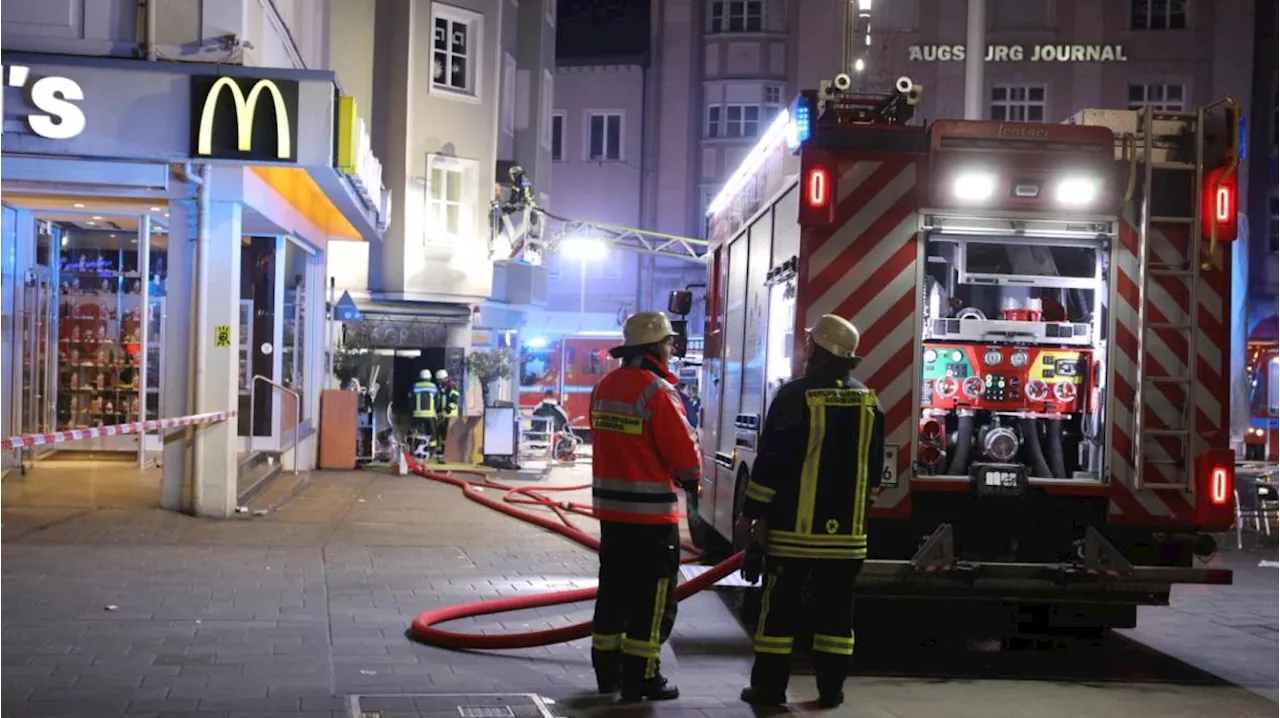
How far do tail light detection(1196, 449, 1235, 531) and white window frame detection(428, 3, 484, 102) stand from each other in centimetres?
2162

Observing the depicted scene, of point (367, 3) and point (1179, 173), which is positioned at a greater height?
point (367, 3)

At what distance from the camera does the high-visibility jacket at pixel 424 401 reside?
22438mm

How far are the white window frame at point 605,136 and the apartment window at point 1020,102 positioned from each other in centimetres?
1108

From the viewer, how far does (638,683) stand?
6.54 metres

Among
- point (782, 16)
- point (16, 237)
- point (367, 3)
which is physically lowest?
point (16, 237)

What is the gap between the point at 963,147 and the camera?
25.8 feet

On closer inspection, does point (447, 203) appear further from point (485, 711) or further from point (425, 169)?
point (485, 711)

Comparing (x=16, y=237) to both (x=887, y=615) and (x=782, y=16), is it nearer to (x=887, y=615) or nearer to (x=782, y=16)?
(x=887, y=615)

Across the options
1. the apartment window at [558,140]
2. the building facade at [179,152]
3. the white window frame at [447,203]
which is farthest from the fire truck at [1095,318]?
the apartment window at [558,140]

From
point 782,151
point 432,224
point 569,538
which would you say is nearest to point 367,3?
point 432,224

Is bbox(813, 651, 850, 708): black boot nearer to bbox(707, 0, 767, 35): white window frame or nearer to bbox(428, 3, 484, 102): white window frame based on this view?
bbox(428, 3, 484, 102): white window frame

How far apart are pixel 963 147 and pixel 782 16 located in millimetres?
34397

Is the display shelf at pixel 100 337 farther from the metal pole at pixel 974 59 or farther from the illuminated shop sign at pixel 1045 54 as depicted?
the illuminated shop sign at pixel 1045 54

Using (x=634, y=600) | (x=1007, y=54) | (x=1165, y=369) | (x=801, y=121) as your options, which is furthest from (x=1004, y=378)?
(x=1007, y=54)
